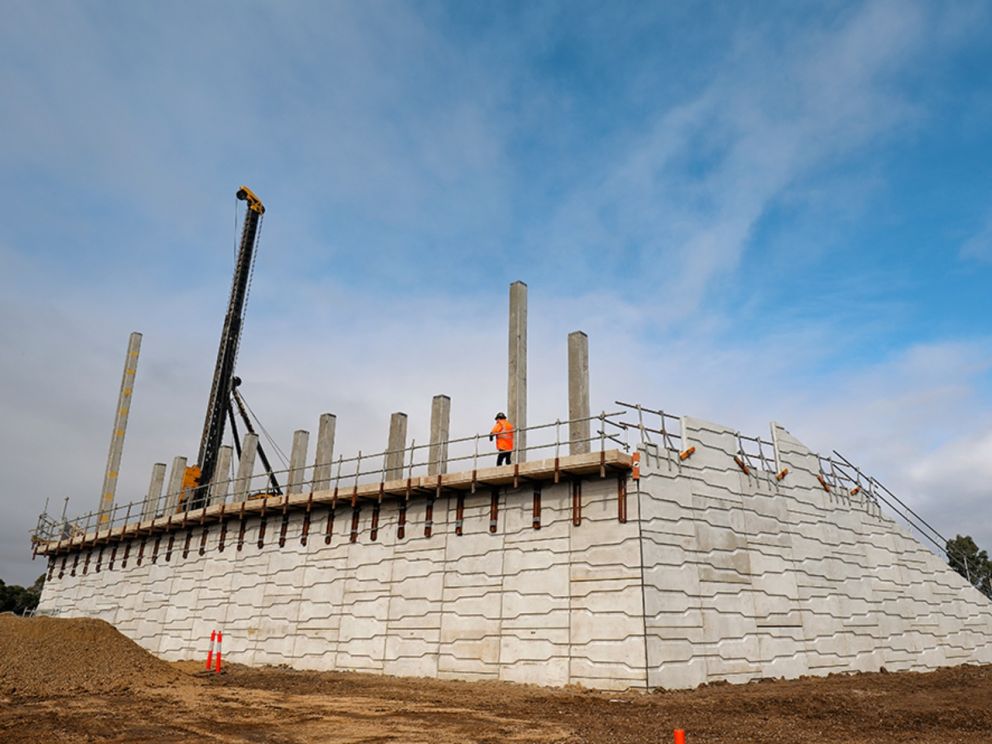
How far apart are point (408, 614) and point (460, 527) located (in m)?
2.81

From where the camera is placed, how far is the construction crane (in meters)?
33.4

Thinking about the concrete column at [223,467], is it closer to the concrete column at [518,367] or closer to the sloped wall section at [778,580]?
the concrete column at [518,367]

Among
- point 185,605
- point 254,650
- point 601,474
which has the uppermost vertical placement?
point 601,474

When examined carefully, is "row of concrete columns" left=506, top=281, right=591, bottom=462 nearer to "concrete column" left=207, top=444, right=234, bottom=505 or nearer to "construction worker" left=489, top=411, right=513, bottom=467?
"construction worker" left=489, top=411, right=513, bottom=467

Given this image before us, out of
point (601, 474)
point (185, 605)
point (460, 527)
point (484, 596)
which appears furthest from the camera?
point (185, 605)

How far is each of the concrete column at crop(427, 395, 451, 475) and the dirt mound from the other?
8.48 m

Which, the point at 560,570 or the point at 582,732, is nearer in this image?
the point at 582,732

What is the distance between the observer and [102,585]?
32.2 meters

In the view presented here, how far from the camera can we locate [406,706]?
13352 millimetres

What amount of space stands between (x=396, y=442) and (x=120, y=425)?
85.7 ft

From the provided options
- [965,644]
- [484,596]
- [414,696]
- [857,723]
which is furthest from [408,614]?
[965,644]

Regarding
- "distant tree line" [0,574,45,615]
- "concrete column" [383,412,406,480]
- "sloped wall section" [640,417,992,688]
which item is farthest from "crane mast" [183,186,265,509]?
"distant tree line" [0,574,45,615]

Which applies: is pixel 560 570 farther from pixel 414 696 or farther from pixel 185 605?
pixel 185 605

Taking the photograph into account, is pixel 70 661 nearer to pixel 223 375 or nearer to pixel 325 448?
pixel 325 448
